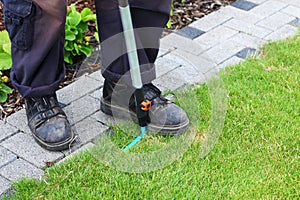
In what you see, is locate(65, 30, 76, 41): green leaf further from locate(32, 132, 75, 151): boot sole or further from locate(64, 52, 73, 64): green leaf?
locate(32, 132, 75, 151): boot sole

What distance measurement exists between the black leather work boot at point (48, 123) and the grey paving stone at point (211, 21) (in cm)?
133

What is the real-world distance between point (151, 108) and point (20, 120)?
62 centimetres

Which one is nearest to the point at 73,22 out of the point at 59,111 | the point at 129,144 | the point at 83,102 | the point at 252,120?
the point at 83,102

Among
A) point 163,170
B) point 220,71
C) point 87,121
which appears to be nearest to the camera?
point 163,170

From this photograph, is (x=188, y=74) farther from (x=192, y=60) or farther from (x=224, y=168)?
(x=224, y=168)

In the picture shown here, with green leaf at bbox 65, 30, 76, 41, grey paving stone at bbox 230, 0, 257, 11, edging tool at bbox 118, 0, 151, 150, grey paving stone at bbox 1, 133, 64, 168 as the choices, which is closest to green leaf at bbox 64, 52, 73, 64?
green leaf at bbox 65, 30, 76, 41

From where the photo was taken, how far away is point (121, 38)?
2.38 metres

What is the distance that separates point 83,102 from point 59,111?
27 centimetres

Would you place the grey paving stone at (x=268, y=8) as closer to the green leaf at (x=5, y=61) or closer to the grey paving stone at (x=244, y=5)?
the grey paving stone at (x=244, y=5)

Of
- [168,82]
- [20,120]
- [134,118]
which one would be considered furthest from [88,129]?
[168,82]

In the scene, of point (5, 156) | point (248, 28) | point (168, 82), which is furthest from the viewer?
point (248, 28)

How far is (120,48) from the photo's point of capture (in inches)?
94.4

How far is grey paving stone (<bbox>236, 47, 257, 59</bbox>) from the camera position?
3158 millimetres

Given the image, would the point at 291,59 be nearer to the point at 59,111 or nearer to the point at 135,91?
the point at 135,91
